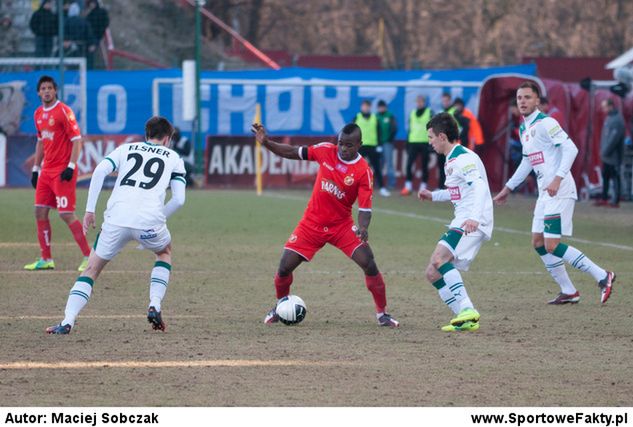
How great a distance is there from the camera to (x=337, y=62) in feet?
131

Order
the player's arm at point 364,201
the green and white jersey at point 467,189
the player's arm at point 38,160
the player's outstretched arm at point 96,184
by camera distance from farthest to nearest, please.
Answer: the player's arm at point 38,160 → the green and white jersey at point 467,189 → the player's arm at point 364,201 → the player's outstretched arm at point 96,184

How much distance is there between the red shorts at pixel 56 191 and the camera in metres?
14.2

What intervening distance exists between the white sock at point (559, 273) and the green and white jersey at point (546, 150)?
605 millimetres

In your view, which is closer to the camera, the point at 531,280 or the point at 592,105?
the point at 531,280

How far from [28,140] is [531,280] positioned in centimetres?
1867

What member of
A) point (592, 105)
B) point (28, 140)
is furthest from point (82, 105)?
point (592, 105)

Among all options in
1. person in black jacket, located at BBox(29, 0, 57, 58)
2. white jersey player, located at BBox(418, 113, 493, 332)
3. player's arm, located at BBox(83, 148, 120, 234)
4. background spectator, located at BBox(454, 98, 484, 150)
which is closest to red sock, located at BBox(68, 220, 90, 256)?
player's arm, located at BBox(83, 148, 120, 234)

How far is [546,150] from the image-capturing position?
12.1 m

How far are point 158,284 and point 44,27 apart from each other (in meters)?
22.5

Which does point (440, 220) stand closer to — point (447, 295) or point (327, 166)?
point (447, 295)

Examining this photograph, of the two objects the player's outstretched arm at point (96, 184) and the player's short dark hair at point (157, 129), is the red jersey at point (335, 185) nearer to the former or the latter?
the player's short dark hair at point (157, 129)

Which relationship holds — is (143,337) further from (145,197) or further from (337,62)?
(337,62)

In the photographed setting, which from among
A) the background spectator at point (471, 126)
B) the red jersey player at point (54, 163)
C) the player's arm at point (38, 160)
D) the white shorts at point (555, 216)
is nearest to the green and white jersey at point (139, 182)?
the white shorts at point (555, 216)

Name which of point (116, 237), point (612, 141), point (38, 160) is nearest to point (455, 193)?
point (116, 237)
